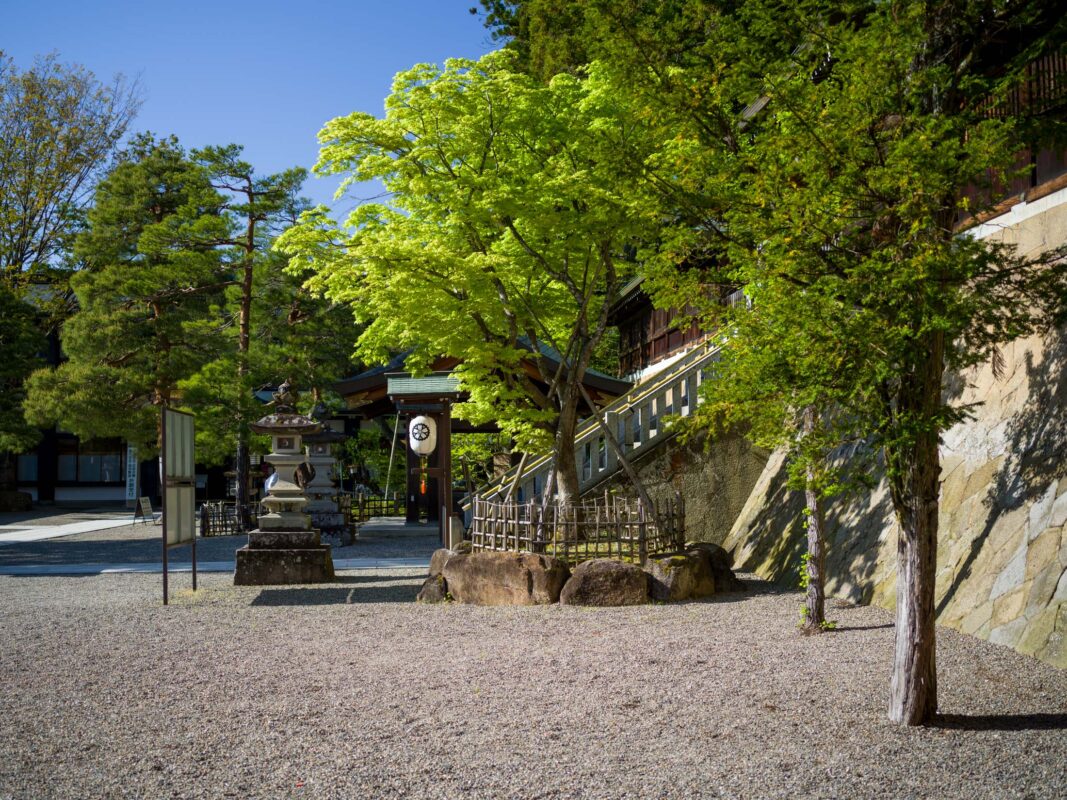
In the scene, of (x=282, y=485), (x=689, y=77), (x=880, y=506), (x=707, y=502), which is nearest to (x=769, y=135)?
(x=689, y=77)

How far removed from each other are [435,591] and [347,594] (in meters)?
1.45

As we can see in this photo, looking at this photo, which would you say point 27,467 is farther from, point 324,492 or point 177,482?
point 177,482

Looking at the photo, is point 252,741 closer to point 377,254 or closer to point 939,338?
point 939,338

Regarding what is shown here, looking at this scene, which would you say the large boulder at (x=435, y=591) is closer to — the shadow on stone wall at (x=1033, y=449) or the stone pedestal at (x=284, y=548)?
the stone pedestal at (x=284, y=548)

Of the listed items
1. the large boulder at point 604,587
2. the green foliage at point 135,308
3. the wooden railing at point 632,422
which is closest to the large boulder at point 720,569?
the large boulder at point 604,587

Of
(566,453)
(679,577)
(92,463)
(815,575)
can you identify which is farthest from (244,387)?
(815,575)

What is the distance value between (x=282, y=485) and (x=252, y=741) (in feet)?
26.9

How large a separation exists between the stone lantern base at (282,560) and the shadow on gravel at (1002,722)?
8899 mm

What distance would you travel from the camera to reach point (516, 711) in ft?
17.8

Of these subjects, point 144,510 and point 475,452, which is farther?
point 144,510

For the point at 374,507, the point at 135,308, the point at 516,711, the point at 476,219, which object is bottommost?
the point at 516,711

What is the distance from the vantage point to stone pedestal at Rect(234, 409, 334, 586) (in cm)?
1216

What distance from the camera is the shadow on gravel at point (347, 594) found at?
33.9 feet

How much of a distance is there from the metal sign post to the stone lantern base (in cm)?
82
